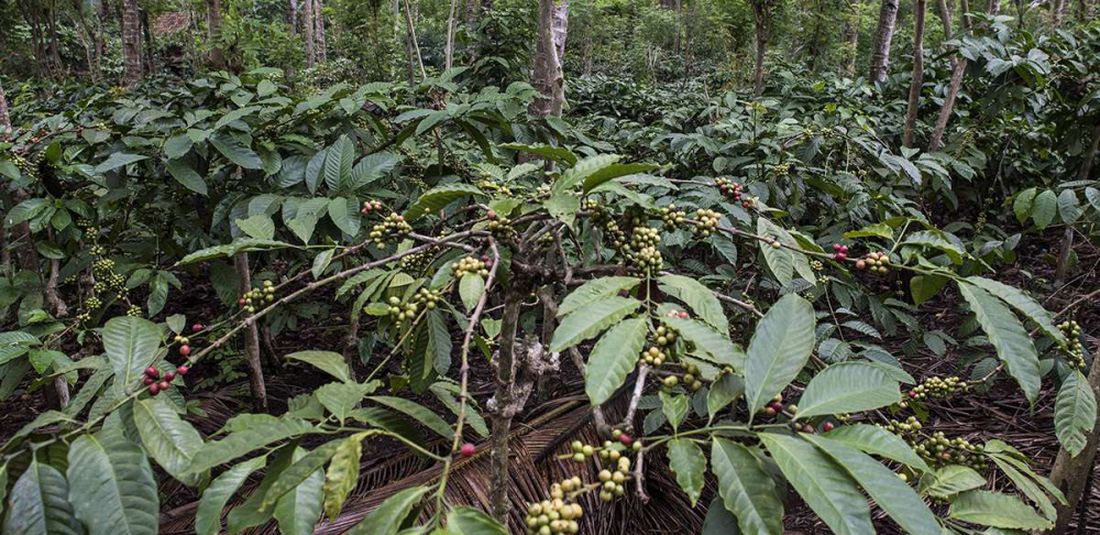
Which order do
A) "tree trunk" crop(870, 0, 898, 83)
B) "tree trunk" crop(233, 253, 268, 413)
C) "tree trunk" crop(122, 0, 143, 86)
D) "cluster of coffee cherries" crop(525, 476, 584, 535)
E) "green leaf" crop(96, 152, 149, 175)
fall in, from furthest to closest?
"tree trunk" crop(122, 0, 143, 86)
"tree trunk" crop(870, 0, 898, 83)
"tree trunk" crop(233, 253, 268, 413)
"green leaf" crop(96, 152, 149, 175)
"cluster of coffee cherries" crop(525, 476, 584, 535)

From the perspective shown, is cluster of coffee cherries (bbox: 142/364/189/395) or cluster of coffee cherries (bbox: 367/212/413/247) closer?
cluster of coffee cherries (bbox: 142/364/189/395)

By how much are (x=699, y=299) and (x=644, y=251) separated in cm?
10

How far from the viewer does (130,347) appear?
3.01 ft

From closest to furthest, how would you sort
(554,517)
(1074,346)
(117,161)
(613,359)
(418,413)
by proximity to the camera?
(554,517) → (613,359) → (418,413) → (1074,346) → (117,161)

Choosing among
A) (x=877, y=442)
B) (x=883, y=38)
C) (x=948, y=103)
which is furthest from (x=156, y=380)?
(x=883, y=38)

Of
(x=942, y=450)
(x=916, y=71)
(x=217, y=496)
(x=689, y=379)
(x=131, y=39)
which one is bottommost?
(x=942, y=450)

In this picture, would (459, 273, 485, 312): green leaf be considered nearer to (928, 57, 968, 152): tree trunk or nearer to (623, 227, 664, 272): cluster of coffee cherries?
(623, 227, 664, 272): cluster of coffee cherries

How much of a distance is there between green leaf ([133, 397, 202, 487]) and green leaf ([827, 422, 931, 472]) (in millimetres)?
765

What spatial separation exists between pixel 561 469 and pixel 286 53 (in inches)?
384

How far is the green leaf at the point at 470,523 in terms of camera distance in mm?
639

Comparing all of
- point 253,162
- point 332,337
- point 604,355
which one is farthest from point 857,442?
point 332,337

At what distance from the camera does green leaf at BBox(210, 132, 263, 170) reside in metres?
1.89

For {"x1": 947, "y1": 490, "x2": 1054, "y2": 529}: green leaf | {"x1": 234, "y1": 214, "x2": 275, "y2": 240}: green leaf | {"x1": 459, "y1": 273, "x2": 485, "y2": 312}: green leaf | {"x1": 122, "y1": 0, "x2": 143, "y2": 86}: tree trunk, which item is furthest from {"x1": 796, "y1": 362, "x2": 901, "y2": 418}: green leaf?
{"x1": 122, "y1": 0, "x2": 143, "y2": 86}: tree trunk

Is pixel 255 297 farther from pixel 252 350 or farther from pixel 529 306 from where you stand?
pixel 252 350
